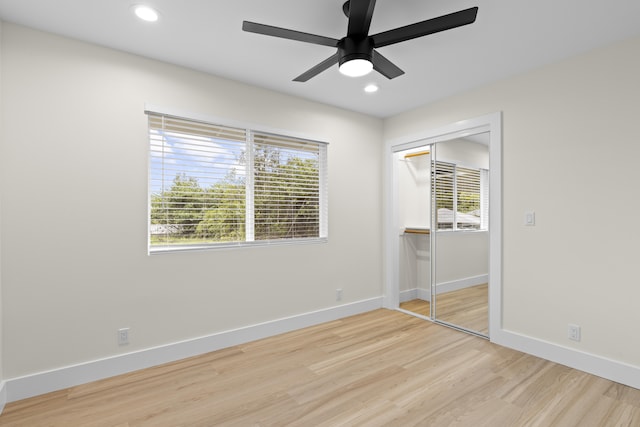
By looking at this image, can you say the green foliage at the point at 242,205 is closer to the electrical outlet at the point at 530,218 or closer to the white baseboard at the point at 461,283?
the white baseboard at the point at 461,283

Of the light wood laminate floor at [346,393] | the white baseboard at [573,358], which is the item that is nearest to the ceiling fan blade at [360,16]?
the light wood laminate floor at [346,393]

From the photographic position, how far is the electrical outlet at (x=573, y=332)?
2.56 metres

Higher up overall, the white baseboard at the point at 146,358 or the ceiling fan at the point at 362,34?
the ceiling fan at the point at 362,34

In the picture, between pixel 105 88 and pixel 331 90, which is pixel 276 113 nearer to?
pixel 331 90

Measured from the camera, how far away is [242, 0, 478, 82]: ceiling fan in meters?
1.64

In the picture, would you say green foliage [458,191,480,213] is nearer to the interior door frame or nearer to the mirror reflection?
the mirror reflection

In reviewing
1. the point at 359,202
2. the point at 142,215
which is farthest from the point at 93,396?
the point at 359,202

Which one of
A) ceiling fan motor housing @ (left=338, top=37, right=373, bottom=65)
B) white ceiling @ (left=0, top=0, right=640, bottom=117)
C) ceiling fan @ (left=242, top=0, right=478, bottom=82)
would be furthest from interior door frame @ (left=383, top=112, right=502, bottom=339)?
ceiling fan motor housing @ (left=338, top=37, right=373, bottom=65)

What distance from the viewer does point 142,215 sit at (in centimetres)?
259

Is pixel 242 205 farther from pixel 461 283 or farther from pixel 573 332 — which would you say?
pixel 573 332

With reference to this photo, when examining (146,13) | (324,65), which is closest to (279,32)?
(324,65)

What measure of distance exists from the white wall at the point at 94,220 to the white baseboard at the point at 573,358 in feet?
7.42

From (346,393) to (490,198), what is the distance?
2.24 metres

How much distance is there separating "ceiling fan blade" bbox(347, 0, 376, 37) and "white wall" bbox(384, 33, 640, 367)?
1.90 metres
